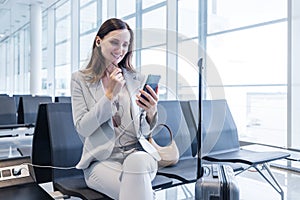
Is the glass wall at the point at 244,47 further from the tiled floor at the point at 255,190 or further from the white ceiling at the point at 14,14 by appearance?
the white ceiling at the point at 14,14

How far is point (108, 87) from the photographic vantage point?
130 centimetres

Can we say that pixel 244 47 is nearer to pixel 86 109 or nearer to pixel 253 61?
pixel 253 61

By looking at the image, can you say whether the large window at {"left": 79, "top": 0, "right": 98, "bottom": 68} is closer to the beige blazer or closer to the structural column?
the structural column

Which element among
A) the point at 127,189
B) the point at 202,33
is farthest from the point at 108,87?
the point at 202,33

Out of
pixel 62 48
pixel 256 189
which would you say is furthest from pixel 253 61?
pixel 62 48

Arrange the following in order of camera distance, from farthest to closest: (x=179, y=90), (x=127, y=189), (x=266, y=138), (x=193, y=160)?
(x=266, y=138) < (x=193, y=160) < (x=179, y=90) < (x=127, y=189)

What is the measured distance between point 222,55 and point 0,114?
2.76 meters

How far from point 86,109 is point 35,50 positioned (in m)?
6.19

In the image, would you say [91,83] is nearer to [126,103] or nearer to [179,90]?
[126,103]

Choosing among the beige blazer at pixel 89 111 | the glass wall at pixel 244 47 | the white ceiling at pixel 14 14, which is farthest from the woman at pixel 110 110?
the white ceiling at pixel 14 14

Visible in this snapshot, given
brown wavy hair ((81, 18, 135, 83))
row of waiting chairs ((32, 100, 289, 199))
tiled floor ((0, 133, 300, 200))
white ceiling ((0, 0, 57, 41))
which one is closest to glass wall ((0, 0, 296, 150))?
row of waiting chairs ((32, 100, 289, 199))

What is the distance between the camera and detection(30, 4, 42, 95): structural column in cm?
699

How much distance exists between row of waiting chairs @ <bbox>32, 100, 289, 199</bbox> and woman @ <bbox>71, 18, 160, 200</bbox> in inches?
5.2

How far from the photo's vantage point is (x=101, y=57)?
1.38 meters
